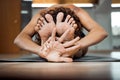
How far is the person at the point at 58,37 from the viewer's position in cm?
113

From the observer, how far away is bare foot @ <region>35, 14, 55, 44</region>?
4.00 ft

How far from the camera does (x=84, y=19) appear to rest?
1.32 metres

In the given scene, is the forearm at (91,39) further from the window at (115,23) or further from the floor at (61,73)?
the window at (115,23)

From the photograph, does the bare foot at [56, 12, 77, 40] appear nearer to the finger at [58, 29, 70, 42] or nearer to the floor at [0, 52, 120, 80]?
the finger at [58, 29, 70, 42]

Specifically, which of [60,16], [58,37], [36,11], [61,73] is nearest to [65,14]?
[60,16]

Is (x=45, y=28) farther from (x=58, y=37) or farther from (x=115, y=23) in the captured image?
(x=115, y=23)

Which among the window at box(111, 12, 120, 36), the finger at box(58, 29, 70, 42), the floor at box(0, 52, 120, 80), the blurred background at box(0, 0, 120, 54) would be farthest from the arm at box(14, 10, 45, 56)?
the window at box(111, 12, 120, 36)

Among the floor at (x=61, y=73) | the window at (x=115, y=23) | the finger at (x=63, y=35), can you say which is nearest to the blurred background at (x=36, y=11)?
the window at (x=115, y=23)

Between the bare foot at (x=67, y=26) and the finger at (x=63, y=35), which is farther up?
the bare foot at (x=67, y=26)

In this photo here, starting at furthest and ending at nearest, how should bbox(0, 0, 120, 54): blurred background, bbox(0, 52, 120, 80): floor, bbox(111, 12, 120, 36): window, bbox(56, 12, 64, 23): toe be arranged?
bbox(111, 12, 120, 36): window < bbox(0, 0, 120, 54): blurred background < bbox(56, 12, 64, 23): toe < bbox(0, 52, 120, 80): floor

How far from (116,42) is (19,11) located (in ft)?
3.96

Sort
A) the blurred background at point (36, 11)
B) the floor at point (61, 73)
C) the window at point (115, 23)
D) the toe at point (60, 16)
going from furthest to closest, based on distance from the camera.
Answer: the window at point (115, 23) < the blurred background at point (36, 11) < the toe at point (60, 16) < the floor at point (61, 73)

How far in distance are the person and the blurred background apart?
1897 millimetres

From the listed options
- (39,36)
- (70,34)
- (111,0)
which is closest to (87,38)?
(70,34)
